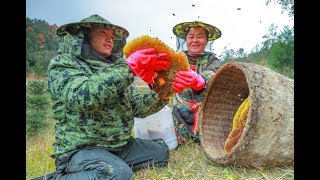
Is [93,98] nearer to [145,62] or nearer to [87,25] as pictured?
[145,62]

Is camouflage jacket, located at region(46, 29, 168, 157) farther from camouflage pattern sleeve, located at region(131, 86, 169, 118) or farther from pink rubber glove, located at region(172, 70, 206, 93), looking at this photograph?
pink rubber glove, located at region(172, 70, 206, 93)

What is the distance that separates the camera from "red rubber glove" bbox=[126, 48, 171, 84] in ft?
8.65

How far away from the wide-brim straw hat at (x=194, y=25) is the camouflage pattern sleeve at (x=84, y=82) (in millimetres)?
→ 1660

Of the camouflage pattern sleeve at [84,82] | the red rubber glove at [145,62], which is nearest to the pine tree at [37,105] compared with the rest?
the camouflage pattern sleeve at [84,82]

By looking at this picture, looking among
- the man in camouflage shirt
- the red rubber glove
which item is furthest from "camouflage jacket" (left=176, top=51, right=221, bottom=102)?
the red rubber glove

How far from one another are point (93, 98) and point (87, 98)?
0.04m

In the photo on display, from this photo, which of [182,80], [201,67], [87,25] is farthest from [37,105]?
[182,80]

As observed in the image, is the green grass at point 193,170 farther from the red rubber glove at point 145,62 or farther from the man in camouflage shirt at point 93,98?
the red rubber glove at point 145,62

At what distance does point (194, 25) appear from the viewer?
13.4 feet

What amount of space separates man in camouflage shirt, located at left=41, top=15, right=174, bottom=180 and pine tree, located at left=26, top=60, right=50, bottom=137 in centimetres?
408

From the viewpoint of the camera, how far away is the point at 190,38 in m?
4.14

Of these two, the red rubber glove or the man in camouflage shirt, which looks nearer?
the man in camouflage shirt

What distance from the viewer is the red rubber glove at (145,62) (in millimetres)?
2637
